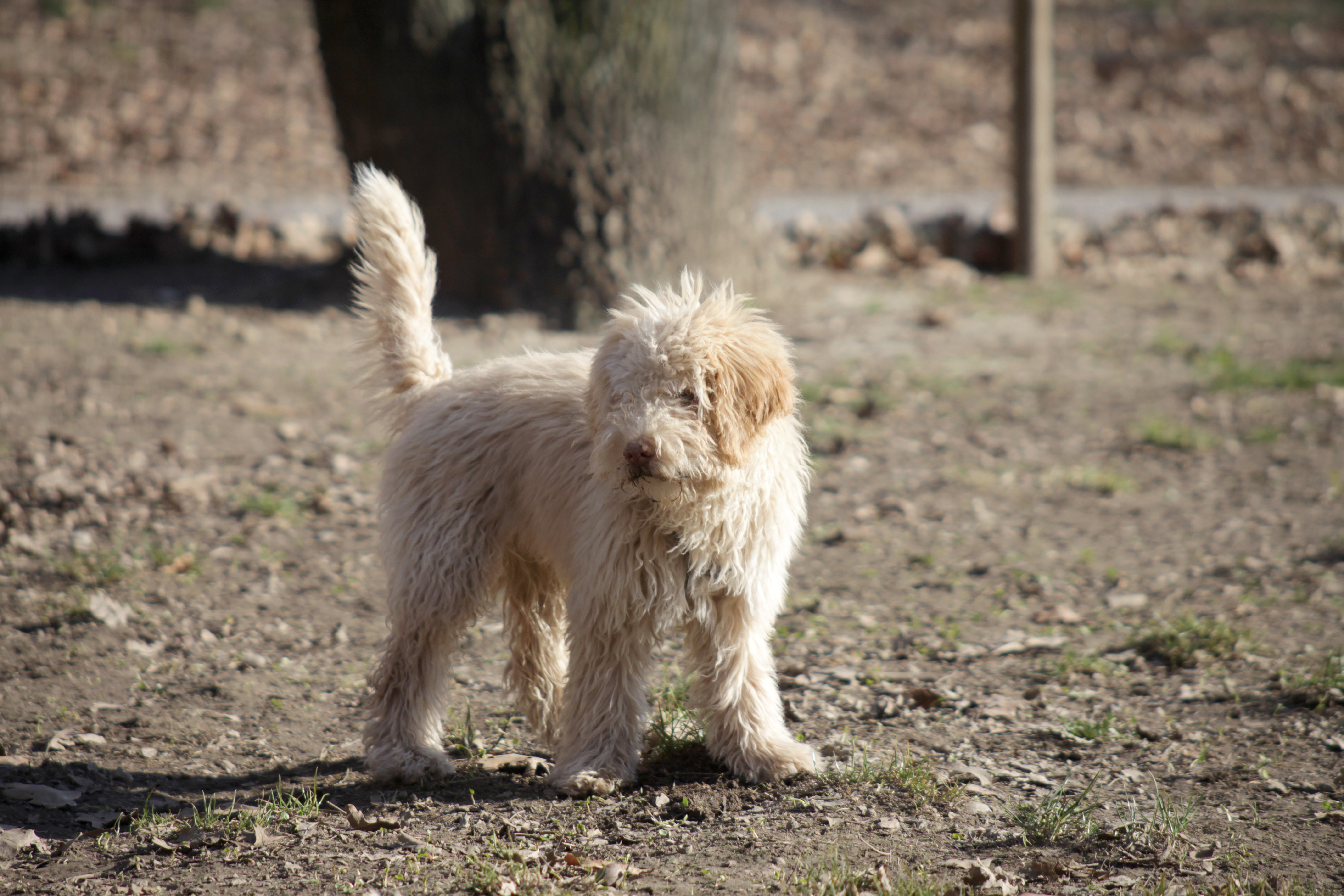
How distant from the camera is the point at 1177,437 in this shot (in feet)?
22.9

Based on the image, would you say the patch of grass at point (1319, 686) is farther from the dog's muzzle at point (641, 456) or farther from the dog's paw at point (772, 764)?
the dog's muzzle at point (641, 456)

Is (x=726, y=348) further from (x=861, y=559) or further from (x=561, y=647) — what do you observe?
(x=861, y=559)

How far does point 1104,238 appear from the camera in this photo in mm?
11070

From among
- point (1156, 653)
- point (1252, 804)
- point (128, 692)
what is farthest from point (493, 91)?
point (1252, 804)

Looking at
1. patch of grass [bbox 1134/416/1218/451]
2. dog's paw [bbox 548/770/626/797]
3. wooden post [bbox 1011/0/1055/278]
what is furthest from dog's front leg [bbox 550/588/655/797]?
wooden post [bbox 1011/0/1055/278]

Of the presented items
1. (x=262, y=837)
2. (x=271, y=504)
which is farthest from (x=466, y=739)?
(x=271, y=504)

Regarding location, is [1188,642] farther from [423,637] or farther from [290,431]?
[290,431]

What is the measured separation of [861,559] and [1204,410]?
10.9 ft

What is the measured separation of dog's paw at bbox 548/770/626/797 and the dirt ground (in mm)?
45

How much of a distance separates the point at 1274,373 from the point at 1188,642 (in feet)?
14.0

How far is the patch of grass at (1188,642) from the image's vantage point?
4.45 metres

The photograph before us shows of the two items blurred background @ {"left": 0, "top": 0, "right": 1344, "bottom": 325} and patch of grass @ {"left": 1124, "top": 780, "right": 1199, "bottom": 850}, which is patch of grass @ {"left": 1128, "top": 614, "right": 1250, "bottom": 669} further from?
blurred background @ {"left": 0, "top": 0, "right": 1344, "bottom": 325}

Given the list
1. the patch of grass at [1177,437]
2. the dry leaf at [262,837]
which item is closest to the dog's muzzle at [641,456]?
the dry leaf at [262,837]

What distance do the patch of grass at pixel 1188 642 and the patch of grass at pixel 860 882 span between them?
2011mm
